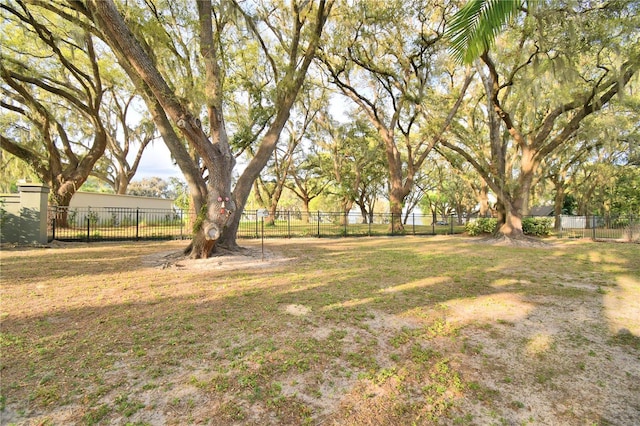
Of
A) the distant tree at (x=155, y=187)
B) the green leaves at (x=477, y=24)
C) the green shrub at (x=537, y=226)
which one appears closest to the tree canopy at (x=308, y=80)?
the green leaves at (x=477, y=24)

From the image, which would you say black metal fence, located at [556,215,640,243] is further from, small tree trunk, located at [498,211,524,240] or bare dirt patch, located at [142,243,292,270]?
bare dirt patch, located at [142,243,292,270]

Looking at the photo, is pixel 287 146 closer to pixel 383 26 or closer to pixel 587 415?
pixel 383 26

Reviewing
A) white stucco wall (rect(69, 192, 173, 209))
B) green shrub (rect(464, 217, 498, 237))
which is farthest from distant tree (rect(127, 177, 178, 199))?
green shrub (rect(464, 217, 498, 237))

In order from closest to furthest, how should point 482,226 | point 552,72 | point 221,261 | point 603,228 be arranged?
point 221,261 → point 552,72 → point 482,226 → point 603,228

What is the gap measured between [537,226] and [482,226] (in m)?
2.61

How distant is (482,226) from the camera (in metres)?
17.1

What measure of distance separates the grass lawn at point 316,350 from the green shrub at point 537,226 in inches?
453

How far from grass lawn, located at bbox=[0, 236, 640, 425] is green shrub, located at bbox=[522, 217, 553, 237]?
1150 centimetres

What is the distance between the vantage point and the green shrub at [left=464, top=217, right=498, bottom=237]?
1669cm

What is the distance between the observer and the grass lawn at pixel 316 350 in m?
2.14

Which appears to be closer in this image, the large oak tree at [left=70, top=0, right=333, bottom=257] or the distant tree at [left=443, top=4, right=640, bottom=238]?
the large oak tree at [left=70, top=0, right=333, bottom=257]

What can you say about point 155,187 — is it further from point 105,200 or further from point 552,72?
point 552,72

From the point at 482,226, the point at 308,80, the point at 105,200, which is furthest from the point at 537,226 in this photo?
the point at 105,200

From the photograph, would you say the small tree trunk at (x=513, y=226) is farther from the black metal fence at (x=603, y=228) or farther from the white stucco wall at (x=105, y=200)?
the white stucco wall at (x=105, y=200)
